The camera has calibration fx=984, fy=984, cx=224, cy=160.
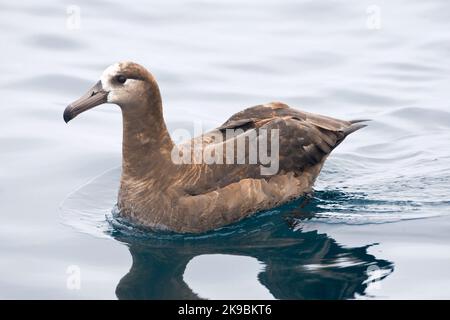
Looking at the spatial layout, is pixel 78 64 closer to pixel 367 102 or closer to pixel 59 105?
pixel 59 105

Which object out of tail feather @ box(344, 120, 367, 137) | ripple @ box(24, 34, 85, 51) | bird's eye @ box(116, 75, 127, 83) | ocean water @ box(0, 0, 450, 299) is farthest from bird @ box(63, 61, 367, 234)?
ripple @ box(24, 34, 85, 51)

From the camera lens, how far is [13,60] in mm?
15766

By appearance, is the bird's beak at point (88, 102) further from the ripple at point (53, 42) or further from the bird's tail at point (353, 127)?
the ripple at point (53, 42)

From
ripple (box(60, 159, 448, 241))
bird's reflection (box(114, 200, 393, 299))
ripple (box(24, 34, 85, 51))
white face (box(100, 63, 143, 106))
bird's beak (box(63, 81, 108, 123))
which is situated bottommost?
bird's reflection (box(114, 200, 393, 299))

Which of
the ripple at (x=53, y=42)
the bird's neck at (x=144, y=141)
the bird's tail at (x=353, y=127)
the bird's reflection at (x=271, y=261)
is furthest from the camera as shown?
the ripple at (x=53, y=42)

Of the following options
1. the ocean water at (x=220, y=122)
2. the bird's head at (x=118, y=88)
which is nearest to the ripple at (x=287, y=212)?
the ocean water at (x=220, y=122)

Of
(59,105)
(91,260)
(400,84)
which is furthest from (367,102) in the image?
(91,260)

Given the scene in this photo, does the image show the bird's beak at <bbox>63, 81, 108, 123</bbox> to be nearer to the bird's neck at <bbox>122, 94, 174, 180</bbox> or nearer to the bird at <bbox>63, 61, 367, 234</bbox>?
the bird at <bbox>63, 61, 367, 234</bbox>

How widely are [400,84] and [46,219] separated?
23.6 feet

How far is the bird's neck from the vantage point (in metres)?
9.83

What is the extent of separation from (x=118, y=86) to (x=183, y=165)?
1050mm

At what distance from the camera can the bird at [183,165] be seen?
9.70 meters

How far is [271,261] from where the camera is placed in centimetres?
918

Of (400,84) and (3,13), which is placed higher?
(3,13)
